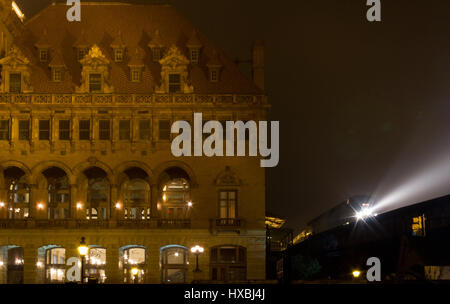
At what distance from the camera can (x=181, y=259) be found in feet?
200

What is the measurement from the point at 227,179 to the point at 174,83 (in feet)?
31.7

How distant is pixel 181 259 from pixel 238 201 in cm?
714

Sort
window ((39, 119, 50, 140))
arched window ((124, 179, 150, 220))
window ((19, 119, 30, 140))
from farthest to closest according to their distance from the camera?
arched window ((124, 179, 150, 220)) → window ((39, 119, 50, 140)) → window ((19, 119, 30, 140))

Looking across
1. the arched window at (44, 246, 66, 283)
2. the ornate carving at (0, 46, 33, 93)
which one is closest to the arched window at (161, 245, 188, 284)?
the arched window at (44, 246, 66, 283)

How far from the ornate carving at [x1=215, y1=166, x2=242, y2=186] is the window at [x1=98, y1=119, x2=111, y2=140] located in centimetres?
1036

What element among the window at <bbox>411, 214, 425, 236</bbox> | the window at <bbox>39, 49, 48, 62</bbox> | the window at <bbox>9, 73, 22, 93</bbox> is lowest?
the window at <bbox>411, 214, 425, 236</bbox>

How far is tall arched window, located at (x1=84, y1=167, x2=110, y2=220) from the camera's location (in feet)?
201

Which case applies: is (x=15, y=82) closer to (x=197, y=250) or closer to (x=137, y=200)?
(x=137, y=200)

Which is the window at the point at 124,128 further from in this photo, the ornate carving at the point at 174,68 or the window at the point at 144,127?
the ornate carving at the point at 174,68

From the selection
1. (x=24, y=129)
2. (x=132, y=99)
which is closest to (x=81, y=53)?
(x=132, y=99)

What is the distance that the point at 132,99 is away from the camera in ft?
199

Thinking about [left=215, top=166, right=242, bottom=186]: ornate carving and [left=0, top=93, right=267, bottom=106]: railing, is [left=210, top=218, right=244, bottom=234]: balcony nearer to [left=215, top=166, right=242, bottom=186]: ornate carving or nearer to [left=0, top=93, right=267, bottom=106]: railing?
[left=215, top=166, right=242, bottom=186]: ornate carving

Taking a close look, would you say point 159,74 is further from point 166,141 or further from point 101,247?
point 101,247
